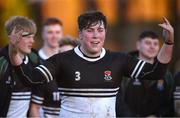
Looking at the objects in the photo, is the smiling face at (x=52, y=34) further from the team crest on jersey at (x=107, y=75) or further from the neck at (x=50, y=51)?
the team crest on jersey at (x=107, y=75)

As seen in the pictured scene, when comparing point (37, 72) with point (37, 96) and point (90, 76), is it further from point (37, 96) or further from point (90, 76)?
point (37, 96)

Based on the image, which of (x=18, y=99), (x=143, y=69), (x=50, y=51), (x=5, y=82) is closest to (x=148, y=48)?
(x=50, y=51)

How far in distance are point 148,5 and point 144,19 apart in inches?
17.6

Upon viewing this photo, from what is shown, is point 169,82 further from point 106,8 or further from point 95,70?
point 106,8

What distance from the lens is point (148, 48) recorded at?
421 inches

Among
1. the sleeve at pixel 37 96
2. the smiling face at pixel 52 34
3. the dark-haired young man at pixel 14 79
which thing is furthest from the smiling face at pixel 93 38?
the smiling face at pixel 52 34

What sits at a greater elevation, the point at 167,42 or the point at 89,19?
the point at 89,19

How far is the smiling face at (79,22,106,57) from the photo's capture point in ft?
25.3

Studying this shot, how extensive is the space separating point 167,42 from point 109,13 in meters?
11.3

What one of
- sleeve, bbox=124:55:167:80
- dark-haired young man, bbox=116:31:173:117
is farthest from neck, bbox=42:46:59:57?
sleeve, bbox=124:55:167:80

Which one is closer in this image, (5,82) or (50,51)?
(5,82)

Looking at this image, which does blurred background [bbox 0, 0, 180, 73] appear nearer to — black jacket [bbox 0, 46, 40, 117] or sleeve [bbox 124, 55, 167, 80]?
black jacket [bbox 0, 46, 40, 117]

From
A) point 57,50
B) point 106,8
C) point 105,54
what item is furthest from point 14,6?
point 105,54

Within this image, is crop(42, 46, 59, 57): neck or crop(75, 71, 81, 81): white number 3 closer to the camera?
crop(75, 71, 81, 81): white number 3
